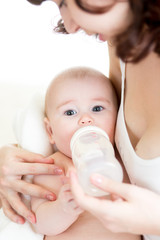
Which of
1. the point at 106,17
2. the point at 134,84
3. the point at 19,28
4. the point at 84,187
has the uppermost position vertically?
the point at 106,17

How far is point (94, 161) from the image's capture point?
0.88 m

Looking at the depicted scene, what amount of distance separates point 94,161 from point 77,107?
36 centimetres

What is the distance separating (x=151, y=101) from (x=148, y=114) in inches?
1.7

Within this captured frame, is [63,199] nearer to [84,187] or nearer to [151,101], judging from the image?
[84,187]

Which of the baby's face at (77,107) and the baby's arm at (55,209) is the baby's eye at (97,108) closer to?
the baby's face at (77,107)

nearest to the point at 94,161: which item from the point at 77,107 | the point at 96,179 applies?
the point at 96,179

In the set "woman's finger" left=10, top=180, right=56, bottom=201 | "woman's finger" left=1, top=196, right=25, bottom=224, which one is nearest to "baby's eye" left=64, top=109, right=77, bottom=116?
"woman's finger" left=10, top=180, right=56, bottom=201

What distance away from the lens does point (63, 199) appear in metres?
0.96

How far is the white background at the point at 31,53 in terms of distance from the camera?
1.88 m

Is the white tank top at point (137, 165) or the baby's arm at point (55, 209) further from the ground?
the white tank top at point (137, 165)

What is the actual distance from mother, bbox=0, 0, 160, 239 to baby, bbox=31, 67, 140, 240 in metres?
0.07

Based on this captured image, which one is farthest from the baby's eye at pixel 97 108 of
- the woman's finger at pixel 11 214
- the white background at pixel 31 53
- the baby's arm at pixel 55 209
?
the white background at pixel 31 53

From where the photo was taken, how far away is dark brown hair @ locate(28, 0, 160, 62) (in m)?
0.69

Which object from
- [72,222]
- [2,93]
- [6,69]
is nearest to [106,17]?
[72,222]
